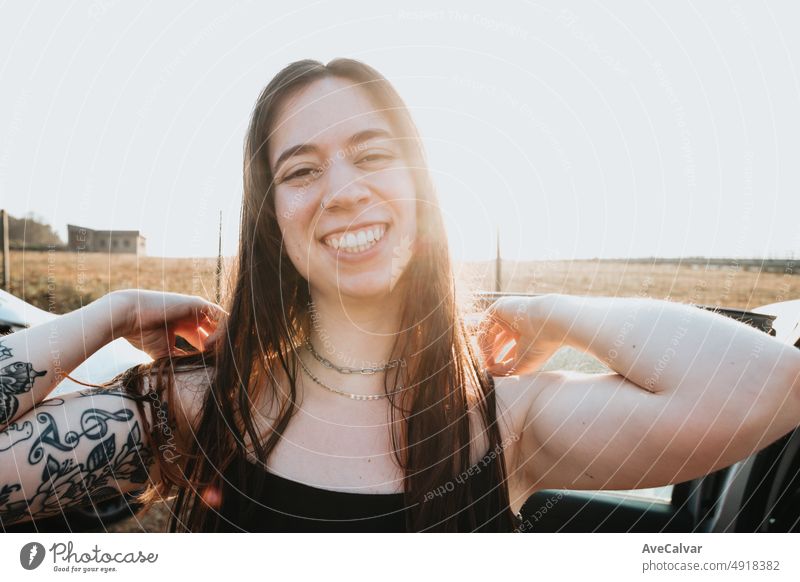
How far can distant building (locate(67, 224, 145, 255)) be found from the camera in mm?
1477

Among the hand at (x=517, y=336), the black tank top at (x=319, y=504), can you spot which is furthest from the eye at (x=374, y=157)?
the black tank top at (x=319, y=504)

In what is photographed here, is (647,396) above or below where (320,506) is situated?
above

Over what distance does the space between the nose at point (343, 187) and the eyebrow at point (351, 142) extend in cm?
5

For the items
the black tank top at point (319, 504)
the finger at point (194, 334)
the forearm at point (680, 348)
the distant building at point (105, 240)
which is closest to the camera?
the forearm at point (680, 348)

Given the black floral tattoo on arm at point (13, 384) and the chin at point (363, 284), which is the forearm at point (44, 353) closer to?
the black floral tattoo on arm at point (13, 384)

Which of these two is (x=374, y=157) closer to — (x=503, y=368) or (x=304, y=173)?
(x=304, y=173)

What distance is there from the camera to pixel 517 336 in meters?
1.20

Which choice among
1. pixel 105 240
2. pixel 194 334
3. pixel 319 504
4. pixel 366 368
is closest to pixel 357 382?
pixel 366 368

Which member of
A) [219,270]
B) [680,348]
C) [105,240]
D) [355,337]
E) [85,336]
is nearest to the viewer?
[680,348]

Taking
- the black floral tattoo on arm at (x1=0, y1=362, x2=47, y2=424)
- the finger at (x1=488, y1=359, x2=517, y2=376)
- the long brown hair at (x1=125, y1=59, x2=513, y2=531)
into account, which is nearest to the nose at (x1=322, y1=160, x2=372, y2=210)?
the long brown hair at (x1=125, y1=59, x2=513, y2=531)

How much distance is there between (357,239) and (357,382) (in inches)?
12.6

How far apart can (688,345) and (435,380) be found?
498 millimetres

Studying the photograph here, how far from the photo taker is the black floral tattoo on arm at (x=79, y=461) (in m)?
0.96
